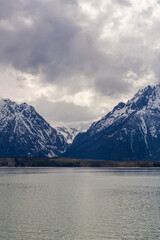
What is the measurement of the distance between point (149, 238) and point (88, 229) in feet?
50.9

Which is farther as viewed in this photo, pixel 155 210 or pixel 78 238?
pixel 155 210

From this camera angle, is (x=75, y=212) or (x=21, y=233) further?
(x=75, y=212)

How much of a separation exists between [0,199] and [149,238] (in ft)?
255

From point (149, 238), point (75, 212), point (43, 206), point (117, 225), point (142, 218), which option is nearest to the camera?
point (149, 238)

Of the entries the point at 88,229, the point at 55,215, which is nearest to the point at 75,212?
the point at 55,215

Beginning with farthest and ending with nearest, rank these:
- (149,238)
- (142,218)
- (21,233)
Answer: (142,218) → (21,233) → (149,238)

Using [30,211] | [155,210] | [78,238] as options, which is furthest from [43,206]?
[78,238]

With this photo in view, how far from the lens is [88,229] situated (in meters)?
84.1

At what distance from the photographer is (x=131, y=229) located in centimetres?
8375

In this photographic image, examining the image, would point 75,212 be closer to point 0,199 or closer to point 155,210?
point 155,210

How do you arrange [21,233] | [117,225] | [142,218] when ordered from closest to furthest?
[21,233] → [117,225] → [142,218]

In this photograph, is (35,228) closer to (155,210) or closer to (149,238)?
(149,238)

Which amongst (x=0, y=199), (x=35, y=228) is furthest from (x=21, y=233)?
(x=0, y=199)

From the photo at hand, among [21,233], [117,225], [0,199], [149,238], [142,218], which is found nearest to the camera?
[149,238]
